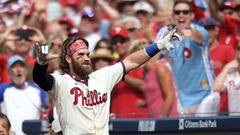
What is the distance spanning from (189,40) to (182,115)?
45.0 inches

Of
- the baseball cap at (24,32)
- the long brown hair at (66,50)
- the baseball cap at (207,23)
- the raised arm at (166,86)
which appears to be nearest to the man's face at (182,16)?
the baseball cap at (207,23)

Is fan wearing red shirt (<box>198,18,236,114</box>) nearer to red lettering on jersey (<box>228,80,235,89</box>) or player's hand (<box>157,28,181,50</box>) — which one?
red lettering on jersey (<box>228,80,235,89</box>)

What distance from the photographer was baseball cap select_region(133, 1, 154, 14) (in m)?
12.6

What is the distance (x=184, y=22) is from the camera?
991 cm

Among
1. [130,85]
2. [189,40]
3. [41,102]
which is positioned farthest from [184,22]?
[41,102]

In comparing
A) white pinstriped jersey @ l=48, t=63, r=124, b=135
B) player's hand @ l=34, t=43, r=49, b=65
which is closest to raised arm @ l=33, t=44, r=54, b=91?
player's hand @ l=34, t=43, r=49, b=65

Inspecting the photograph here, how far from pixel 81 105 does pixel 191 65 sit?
8.90 ft

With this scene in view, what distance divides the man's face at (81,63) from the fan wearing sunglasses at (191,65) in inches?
94.1

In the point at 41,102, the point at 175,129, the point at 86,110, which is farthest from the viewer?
the point at 41,102

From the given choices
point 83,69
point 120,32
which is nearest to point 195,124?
point 83,69

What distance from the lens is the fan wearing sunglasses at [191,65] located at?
9.83m

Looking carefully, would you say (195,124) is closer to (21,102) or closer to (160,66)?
(160,66)

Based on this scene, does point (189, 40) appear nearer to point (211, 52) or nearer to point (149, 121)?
point (211, 52)

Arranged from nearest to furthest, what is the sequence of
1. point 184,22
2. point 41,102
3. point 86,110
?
1. point 86,110
2. point 184,22
3. point 41,102
